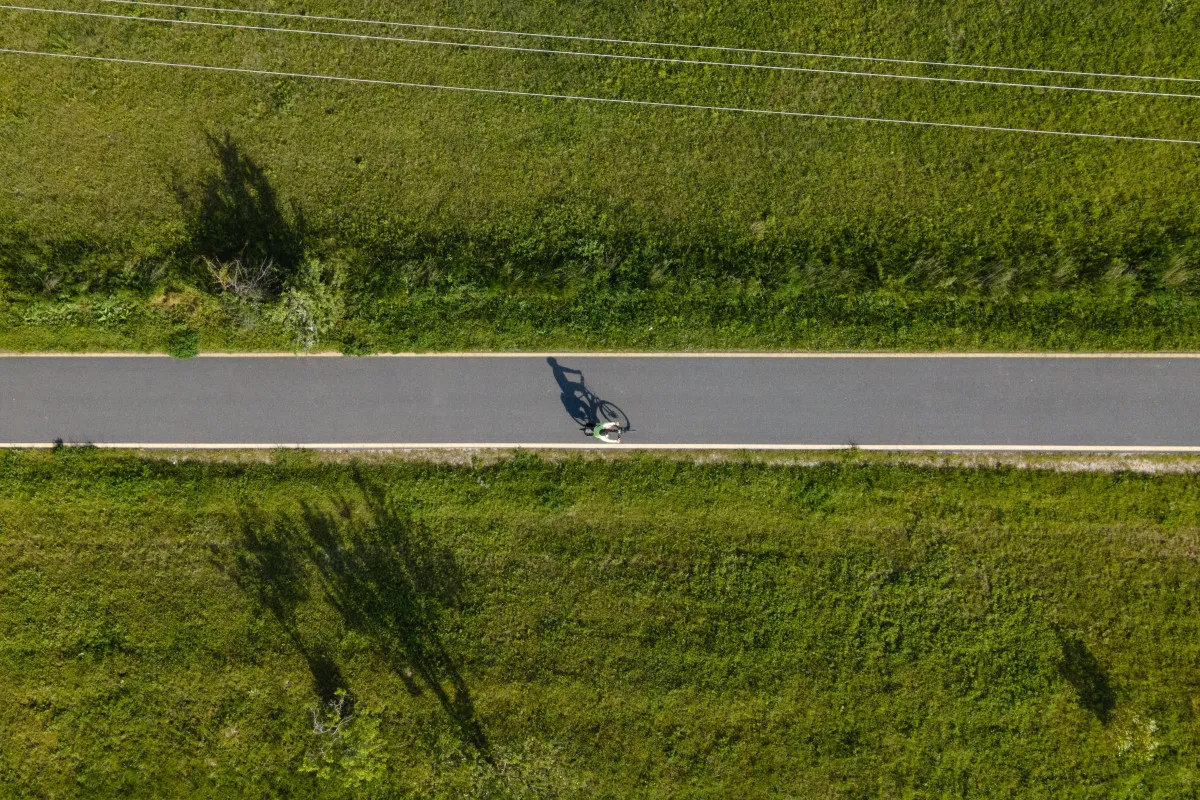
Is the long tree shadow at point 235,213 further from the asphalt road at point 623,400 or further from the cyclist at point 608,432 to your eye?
the cyclist at point 608,432

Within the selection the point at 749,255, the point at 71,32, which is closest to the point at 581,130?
the point at 749,255

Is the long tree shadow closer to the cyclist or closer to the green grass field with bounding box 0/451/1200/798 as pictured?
the green grass field with bounding box 0/451/1200/798

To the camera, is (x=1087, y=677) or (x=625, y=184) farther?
(x=625, y=184)

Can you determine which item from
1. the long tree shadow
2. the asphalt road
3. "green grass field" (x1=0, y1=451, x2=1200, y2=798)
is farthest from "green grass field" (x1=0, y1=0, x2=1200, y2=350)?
"green grass field" (x1=0, y1=451, x2=1200, y2=798)

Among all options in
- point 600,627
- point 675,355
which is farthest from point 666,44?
point 600,627

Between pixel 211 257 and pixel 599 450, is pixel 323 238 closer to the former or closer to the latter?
pixel 211 257

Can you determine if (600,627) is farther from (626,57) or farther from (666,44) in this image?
(666,44)
